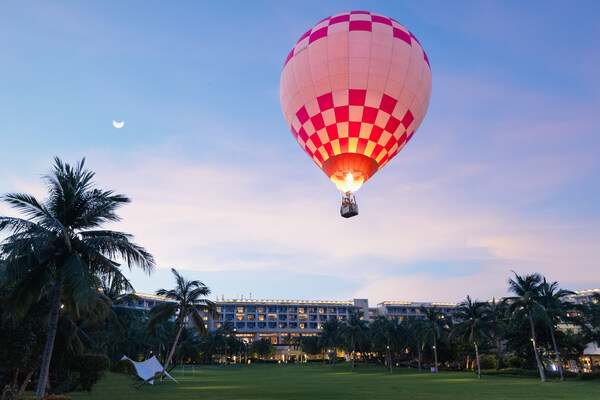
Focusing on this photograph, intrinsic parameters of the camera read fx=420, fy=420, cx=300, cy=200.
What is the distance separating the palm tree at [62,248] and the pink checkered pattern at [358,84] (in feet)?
31.6

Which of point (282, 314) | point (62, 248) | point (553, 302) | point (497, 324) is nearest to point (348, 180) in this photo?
point (62, 248)

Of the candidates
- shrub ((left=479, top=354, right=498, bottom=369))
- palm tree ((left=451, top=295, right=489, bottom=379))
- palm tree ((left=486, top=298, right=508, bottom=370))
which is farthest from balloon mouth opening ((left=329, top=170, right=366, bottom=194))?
shrub ((left=479, top=354, right=498, bottom=369))

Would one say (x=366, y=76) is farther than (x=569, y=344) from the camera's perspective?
No

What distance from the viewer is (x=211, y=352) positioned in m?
113

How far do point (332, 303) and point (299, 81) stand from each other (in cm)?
15144

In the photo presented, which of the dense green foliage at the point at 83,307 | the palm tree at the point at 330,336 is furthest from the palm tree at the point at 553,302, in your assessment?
the palm tree at the point at 330,336

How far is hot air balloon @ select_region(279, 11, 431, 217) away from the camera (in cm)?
1909

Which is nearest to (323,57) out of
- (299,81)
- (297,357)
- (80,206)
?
(299,81)

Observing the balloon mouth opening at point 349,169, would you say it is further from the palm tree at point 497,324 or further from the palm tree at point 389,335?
the palm tree at point 389,335

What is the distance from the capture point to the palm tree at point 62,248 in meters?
13.3

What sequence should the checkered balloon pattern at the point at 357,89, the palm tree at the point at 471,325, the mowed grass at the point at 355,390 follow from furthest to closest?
the palm tree at the point at 471,325 → the mowed grass at the point at 355,390 → the checkered balloon pattern at the point at 357,89

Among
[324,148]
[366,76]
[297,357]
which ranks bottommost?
[297,357]

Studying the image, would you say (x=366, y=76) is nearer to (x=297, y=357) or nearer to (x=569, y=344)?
(x=569, y=344)

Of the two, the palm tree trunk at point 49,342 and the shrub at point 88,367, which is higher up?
the palm tree trunk at point 49,342
